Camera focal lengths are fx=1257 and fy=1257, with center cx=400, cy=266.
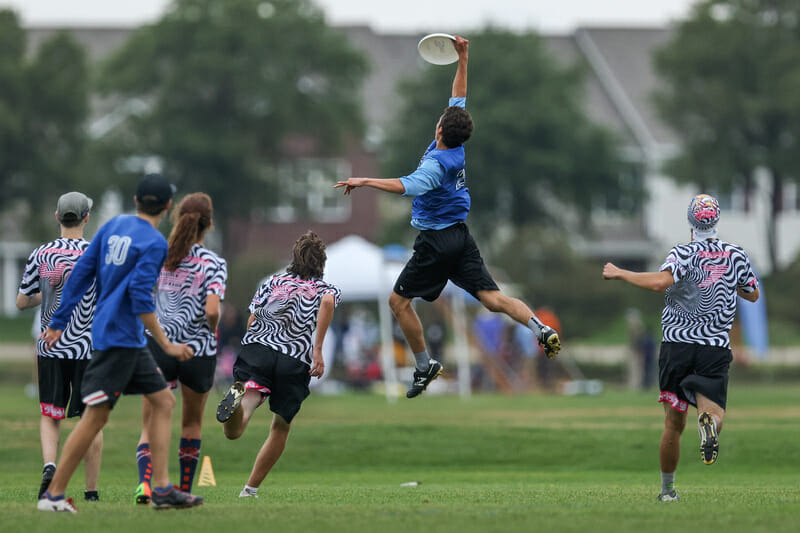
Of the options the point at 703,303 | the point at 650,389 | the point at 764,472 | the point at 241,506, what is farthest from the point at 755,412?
the point at 241,506

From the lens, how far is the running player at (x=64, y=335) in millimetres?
10109

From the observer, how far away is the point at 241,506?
926 cm

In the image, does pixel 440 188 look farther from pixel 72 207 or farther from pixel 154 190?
pixel 72 207

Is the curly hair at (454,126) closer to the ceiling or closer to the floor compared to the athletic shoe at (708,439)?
closer to the ceiling

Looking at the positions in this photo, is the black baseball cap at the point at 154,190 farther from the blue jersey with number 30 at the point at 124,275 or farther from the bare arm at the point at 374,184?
the bare arm at the point at 374,184

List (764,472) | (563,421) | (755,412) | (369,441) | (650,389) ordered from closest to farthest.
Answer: (764,472) → (369,441) → (563,421) → (755,412) → (650,389)

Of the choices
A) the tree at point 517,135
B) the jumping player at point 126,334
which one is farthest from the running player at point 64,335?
the tree at point 517,135

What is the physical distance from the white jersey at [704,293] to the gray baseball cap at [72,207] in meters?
4.80

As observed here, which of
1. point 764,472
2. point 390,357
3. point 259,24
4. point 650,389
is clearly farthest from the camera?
point 259,24

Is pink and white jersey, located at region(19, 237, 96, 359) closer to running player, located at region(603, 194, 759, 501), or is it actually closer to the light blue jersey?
the light blue jersey

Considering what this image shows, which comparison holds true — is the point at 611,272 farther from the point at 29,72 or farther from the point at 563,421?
the point at 29,72

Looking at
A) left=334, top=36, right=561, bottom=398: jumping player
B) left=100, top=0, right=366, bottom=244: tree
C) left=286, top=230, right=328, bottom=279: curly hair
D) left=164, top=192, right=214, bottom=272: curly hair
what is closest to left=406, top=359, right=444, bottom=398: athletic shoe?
left=334, top=36, right=561, bottom=398: jumping player

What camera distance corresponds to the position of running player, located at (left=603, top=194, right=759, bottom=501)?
33.8 feet

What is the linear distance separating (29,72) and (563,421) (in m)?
37.5
